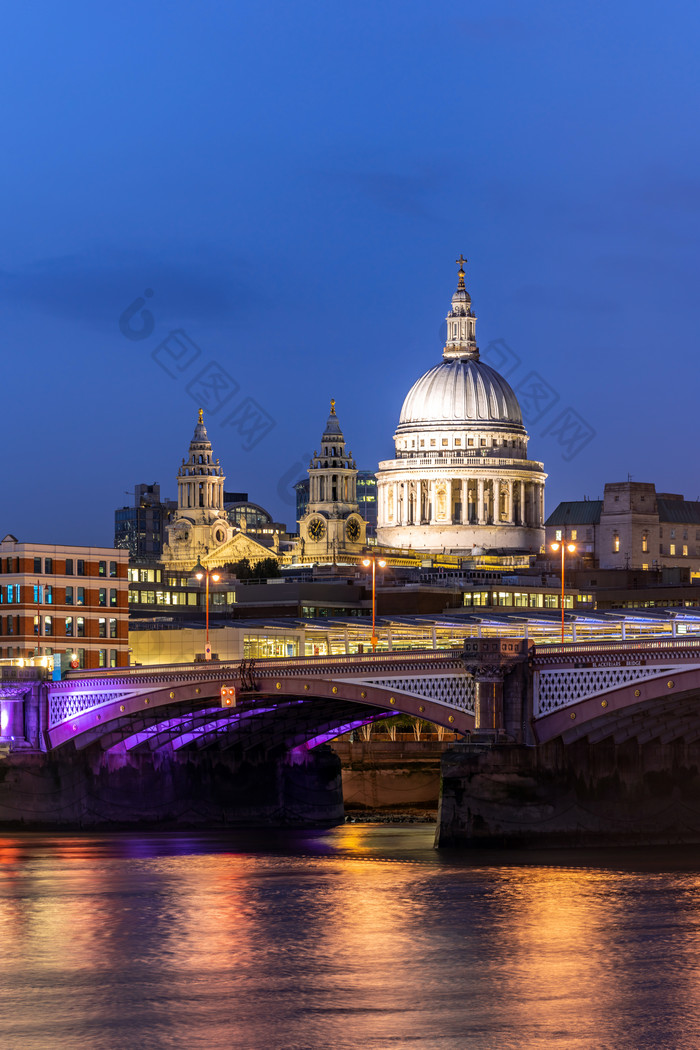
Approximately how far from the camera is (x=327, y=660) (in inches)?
3164

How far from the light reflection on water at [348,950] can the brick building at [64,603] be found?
1177 inches

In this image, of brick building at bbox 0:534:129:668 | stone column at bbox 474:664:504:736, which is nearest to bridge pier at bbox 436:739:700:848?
stone column at bbox 474:664:504:736

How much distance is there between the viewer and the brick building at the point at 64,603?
341ft

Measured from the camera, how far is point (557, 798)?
72625 millimetres

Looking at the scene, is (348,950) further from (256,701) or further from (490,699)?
(256,701)

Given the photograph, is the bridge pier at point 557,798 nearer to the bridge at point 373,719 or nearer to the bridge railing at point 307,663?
the bridge at point 373,719

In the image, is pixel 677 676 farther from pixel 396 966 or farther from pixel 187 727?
pixel 187 727

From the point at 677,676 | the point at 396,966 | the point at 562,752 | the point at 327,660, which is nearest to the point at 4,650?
the point at 327,660

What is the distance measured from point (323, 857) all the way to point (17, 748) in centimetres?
2027

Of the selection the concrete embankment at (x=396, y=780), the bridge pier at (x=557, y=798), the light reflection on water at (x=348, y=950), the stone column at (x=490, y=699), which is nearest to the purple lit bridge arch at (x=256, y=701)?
the stone column at (x=490, y=699)

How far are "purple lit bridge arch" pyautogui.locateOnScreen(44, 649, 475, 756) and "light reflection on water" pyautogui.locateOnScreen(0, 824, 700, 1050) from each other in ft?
19.6

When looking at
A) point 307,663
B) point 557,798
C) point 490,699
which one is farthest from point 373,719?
point 557,798

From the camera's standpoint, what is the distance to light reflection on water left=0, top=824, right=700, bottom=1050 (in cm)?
4284

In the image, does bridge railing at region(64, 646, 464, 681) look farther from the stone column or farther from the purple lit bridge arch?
the stone column
